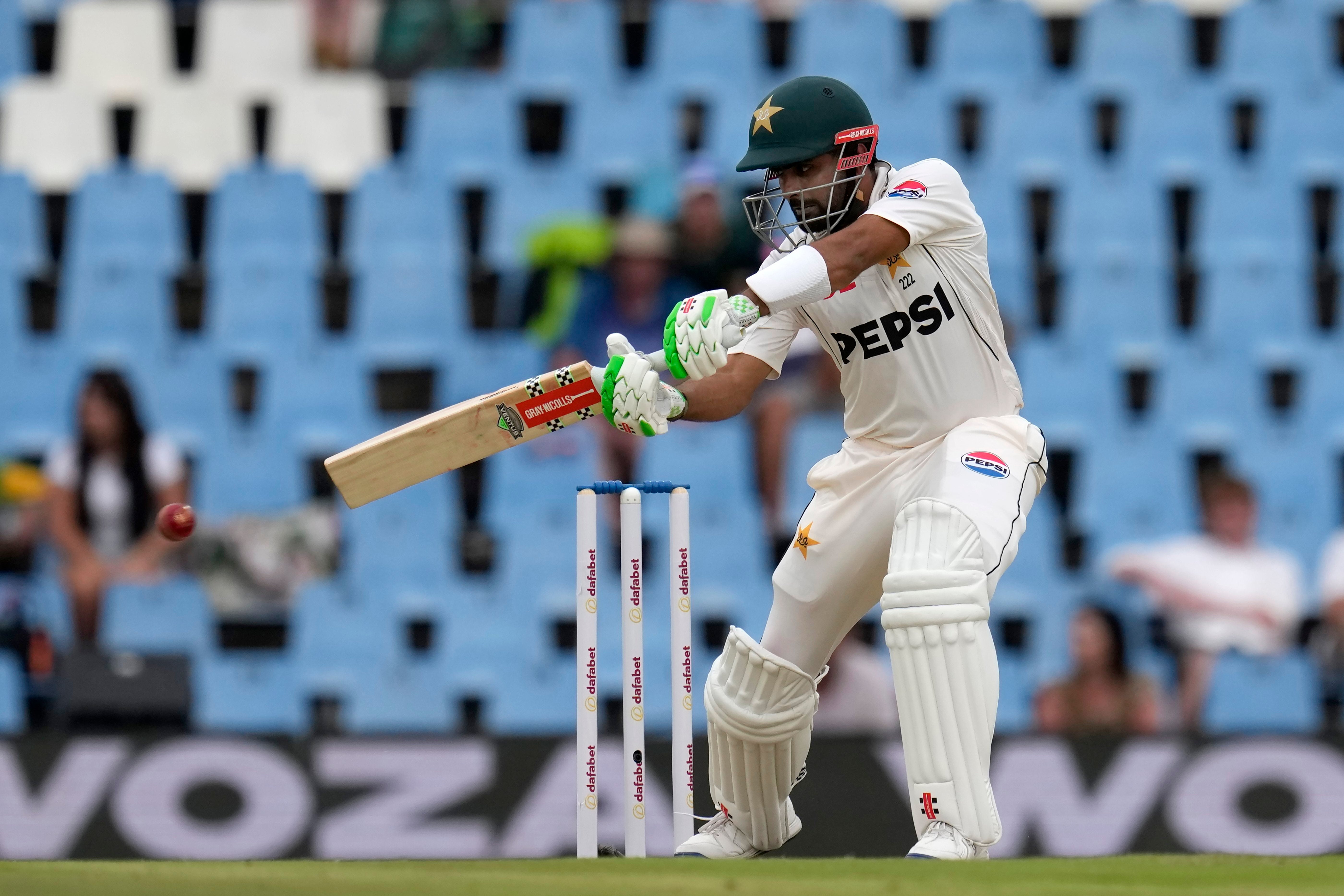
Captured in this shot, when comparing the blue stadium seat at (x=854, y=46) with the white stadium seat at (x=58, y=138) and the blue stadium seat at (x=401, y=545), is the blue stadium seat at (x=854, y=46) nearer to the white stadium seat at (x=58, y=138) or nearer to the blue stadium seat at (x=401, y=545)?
the blue stadium seat at (x=401, y=545)

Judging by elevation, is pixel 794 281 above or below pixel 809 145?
below

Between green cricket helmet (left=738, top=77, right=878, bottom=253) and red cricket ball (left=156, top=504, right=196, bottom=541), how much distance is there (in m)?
1.31

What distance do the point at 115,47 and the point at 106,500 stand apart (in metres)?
2.36

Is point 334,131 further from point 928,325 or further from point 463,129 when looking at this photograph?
point 928,325

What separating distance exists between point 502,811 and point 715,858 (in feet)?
5.12

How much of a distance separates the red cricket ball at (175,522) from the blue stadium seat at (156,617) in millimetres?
2473

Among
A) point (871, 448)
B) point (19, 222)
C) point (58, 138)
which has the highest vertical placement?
point (58, 138)

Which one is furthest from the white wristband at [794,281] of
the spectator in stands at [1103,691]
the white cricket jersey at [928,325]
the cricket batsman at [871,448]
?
the spectator in stands at [1103,691]

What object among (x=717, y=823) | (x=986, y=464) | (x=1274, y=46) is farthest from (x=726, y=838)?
(x=1274, y=46)

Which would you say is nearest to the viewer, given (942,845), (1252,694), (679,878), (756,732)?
(679,878)

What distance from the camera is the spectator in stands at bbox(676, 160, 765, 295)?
20.8 feet

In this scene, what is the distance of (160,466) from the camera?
19.8 feet

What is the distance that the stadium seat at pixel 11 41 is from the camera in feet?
24.2

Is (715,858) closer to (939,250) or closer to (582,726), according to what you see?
(582,726)
